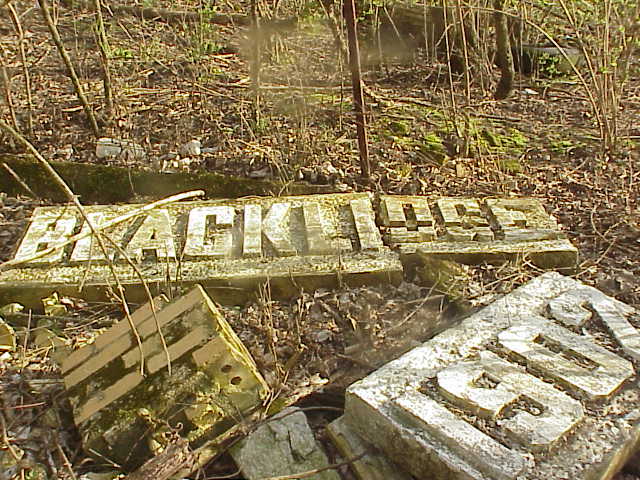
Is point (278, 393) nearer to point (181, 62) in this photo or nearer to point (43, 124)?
point (43, 124)

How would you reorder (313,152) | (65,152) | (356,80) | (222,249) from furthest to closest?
(65,152), (313,152), (356,80), (222,249)

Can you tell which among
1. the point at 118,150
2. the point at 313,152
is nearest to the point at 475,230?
the point at 313,152

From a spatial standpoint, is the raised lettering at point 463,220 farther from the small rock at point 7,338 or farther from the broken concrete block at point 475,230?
the small rock at point 7,338

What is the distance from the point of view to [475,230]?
14.4 ft

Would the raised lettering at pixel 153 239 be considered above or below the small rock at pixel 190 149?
below

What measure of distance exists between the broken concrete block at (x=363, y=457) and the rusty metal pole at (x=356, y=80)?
2.43m

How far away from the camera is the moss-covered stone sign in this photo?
3.94m

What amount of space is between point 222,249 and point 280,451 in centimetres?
158

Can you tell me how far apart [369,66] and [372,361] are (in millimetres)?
4970

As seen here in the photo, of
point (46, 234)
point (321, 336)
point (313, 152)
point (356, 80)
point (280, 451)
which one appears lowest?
point (280, 451)

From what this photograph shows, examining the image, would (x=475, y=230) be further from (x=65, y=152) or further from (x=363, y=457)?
(x=65, y=152)

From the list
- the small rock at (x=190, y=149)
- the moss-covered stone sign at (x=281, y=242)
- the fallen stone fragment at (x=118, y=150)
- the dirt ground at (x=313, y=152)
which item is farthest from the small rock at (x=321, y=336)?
the fallen stone fragment at (x=118, y=150)

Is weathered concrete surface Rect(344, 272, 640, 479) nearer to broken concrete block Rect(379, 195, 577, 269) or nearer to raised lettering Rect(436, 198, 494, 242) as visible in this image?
broken concrete block Rect(379, 195, 577, 269)

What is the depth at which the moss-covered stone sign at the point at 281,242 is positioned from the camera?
3943 mm
